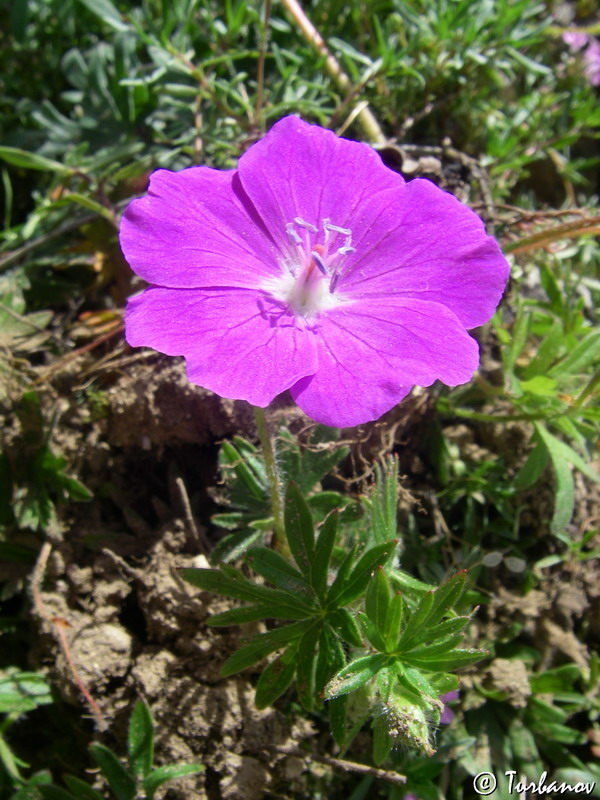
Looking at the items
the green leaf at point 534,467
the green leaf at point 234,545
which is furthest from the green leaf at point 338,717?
the green leaf at point 534,467

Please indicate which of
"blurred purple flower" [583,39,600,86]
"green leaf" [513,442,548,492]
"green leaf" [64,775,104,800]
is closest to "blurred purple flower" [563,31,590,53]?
"blurred purple flower" [583,39,600,86]

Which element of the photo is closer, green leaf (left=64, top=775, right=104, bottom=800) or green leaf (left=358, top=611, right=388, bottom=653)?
green leaf (left=358, top=611, right=388, bottom=653)

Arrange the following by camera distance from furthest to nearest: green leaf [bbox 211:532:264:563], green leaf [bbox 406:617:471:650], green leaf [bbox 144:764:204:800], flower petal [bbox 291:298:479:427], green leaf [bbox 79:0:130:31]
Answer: green leaf [bbox 79:0:130:31] < green leaf [bbox 211:532:264:563] < green leaf [bbox 144:764:204:800] < green leaf [bbox 406:617:471:650] < flower petal [bbox 291:298:479:427]

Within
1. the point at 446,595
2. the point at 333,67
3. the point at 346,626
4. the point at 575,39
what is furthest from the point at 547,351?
the point at 575,39

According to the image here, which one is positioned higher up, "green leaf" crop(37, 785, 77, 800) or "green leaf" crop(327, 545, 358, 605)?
"green leaf" crop(327, 545, 358, 605)

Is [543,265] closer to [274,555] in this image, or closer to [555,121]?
[555,121]

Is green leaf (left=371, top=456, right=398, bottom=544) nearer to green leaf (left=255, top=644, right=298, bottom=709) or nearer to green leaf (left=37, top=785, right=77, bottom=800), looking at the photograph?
green leaf (left=255, top=644, right=298, bottom=709)

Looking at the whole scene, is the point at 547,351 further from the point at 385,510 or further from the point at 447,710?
the point at 447,710

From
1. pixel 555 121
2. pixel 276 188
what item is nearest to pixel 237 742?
pixel 276 188
